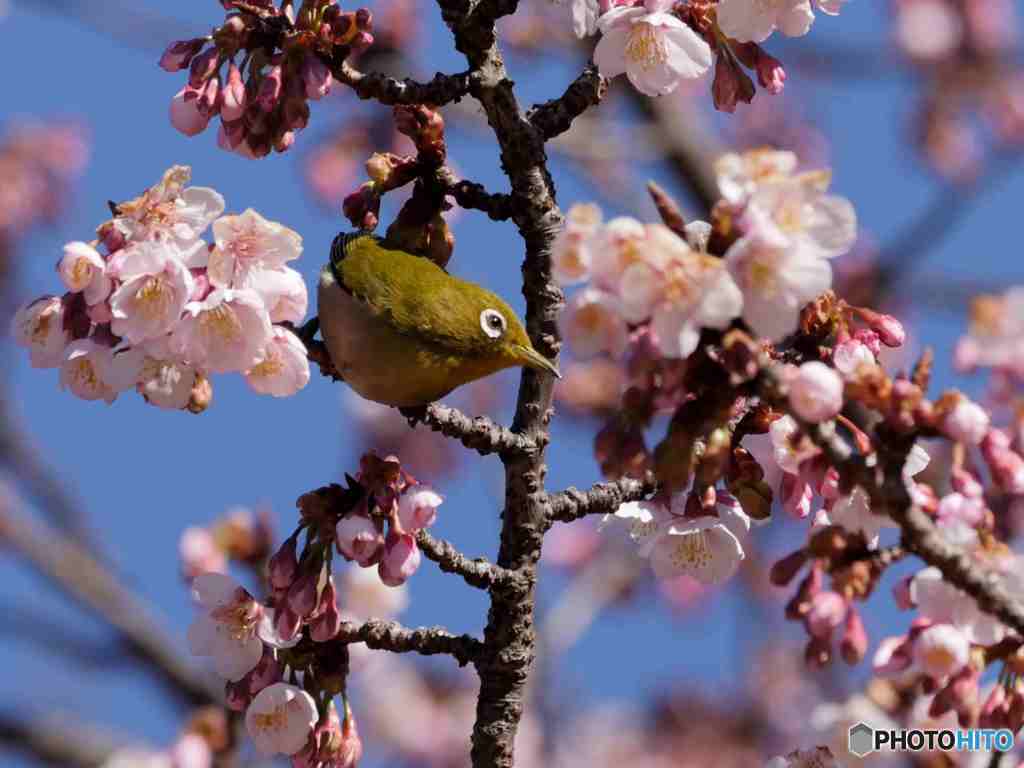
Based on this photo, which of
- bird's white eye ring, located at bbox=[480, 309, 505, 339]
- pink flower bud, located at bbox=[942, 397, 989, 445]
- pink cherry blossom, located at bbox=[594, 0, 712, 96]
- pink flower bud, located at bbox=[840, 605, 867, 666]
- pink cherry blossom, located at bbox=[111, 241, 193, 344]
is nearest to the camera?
pink flower bud, located at bbox=[942, 397, 989, 445]

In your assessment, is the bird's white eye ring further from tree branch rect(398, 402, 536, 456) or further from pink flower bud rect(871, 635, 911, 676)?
pink flower bud rect(871, 635, 911, 676)

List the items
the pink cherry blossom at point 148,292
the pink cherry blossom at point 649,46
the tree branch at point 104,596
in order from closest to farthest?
the pink cherry blossom at point 148,292 → the pink cherry blossom at point 649,46 → the tree branch at point 104,596

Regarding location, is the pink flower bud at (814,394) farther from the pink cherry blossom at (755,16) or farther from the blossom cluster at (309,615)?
the pink cherry blossom at (755,16)

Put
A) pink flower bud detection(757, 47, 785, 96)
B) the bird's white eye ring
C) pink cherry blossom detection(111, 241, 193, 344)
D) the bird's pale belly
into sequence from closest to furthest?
pink cherry blossom detection(111, 241, 193, 344), pink flower bud detection(757, 47, 785, 96), the bird's pale belly, the bird's white eye ring

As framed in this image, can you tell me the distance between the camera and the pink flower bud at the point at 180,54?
112 inches

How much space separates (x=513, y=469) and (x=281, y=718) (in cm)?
63

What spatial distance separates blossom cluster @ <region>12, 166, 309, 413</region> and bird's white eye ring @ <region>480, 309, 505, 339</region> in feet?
2.05

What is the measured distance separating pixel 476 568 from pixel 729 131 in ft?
24.3

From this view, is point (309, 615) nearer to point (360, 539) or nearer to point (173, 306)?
point (360, 539)

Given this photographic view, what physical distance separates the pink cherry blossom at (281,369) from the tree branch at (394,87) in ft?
1.62

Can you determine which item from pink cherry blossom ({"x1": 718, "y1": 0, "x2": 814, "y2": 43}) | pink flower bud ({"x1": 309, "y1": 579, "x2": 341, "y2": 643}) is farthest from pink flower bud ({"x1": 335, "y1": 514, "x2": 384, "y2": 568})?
pink cherry blossom ({"x1": 718, "y1": 0, "x2": 814, "y2": 43})

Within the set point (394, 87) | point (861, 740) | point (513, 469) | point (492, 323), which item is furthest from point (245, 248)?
point (861, 740)

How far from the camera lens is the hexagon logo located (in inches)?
129

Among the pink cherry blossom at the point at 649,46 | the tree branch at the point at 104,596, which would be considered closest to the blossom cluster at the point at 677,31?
the pink cherry blossom at the point at 649,46
